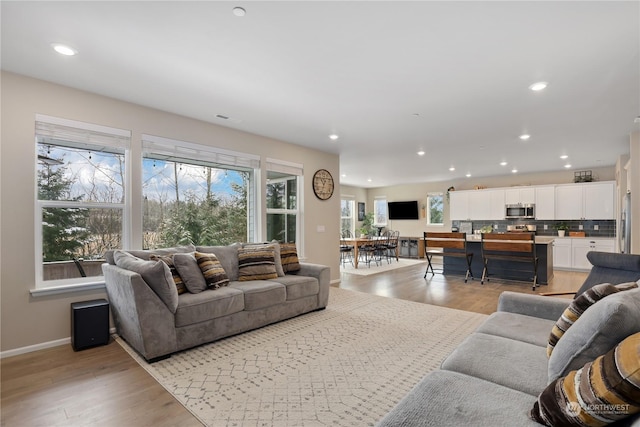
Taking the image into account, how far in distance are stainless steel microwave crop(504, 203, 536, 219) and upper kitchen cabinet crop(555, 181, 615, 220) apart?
52 cm

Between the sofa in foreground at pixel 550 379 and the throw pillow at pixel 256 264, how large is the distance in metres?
2.57

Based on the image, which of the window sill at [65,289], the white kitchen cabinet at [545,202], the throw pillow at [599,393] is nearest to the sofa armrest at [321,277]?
the window sill at [65,289]

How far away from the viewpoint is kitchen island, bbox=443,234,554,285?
6082 millimetres

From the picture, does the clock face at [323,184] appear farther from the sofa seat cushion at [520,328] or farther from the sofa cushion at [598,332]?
the sofa cushion at [598,332]

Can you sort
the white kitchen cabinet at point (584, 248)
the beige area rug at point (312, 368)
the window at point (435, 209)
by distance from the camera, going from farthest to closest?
1. the window at point (435, 209)
2. the white kitchen cabinet at point (584, 248)
3. the beige area rug at point (312, 368)

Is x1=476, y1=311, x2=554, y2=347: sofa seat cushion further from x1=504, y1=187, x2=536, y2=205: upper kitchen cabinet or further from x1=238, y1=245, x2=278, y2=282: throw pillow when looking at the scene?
x1=504, y1=187, x2=536, y2=205: upper kitchen cabinet

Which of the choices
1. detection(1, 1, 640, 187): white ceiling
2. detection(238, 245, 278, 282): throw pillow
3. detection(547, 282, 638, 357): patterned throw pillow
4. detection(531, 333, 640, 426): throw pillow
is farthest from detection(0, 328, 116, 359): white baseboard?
detection(547, 282, 638, 357): patterned throw pillow

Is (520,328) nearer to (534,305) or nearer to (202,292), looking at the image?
(534,305)

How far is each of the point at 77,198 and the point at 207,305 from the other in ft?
6.04

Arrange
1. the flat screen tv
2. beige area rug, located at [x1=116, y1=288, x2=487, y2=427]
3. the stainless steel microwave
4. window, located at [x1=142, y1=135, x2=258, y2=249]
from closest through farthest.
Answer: beige area rug, located at [x1=116, y1=288, x2=487, y2=427] → window, located at [x1=142, y1=135, x2=258, y2=249] → the stainless steel microwave → the flat screen tv

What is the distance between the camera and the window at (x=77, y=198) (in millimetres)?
3180

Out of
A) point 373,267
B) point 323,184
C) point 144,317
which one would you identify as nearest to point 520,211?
point 373,267

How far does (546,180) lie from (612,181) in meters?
1.40

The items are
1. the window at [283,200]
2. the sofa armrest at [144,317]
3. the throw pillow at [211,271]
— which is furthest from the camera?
the window at [283,200]
